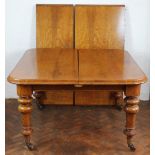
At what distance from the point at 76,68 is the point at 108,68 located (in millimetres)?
289

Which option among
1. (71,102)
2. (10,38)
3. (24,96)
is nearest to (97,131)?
(71,102)

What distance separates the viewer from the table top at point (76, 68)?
2.68 metres

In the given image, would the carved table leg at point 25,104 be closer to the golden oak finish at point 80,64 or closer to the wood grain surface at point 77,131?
the golden oak finish at point 80,64

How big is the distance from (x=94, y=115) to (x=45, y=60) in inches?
37.5

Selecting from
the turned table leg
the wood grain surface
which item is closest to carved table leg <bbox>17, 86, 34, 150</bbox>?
the wood grain surface

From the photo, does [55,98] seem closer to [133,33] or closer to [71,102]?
[71,102]

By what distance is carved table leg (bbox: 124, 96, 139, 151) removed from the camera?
280cm

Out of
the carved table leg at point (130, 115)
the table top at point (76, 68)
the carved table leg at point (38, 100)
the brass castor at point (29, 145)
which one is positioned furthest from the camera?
the carved table leg at point (38, 100)

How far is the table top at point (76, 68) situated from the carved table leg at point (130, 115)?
201 mm

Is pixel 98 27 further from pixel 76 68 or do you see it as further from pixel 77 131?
pixel 77 131

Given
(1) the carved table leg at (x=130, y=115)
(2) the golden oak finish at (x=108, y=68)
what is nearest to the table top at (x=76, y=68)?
(2) the golden oak finish at (x=108, y=68)

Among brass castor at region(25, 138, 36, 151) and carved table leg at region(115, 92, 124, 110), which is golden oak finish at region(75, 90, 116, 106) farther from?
brass castor at region(25, 138, 36, 151)
